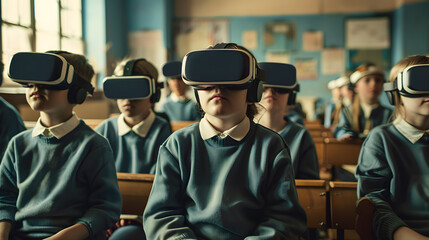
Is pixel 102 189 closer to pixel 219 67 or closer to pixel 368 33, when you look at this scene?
pixel 219 67

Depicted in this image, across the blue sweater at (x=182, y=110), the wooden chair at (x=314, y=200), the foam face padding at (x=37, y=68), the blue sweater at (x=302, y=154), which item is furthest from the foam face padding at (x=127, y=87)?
the blue sweater at (x=182, y=110)

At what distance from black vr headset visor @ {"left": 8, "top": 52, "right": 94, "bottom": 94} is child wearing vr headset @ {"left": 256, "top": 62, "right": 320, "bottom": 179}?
102 cm

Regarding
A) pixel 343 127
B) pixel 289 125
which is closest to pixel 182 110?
pixel 343 127

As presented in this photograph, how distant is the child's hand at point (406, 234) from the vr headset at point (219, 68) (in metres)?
0.76

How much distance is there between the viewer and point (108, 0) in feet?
26.9

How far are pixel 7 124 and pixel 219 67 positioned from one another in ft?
4.97

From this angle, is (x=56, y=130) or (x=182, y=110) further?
(x=182, y=110)

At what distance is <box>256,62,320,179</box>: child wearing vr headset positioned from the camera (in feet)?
6.79

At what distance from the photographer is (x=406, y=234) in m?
1.36

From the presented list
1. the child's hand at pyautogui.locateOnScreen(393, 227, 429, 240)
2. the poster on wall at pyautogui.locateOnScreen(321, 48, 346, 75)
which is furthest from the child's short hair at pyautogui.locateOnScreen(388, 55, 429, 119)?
the poster on wall at pyautogui.locateOnScreen(321, 48, 346, 75)

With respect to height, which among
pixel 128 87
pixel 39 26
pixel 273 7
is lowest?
pixel 128 87

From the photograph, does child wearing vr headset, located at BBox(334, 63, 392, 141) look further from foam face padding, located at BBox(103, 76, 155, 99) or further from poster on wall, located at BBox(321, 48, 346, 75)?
poster on wall, located at BBox(321, 48, 346, 75)

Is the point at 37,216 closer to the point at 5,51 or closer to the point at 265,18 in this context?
the point at 5,51

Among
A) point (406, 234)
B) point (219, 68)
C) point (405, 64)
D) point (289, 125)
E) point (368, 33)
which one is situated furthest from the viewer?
point (368, 33)
